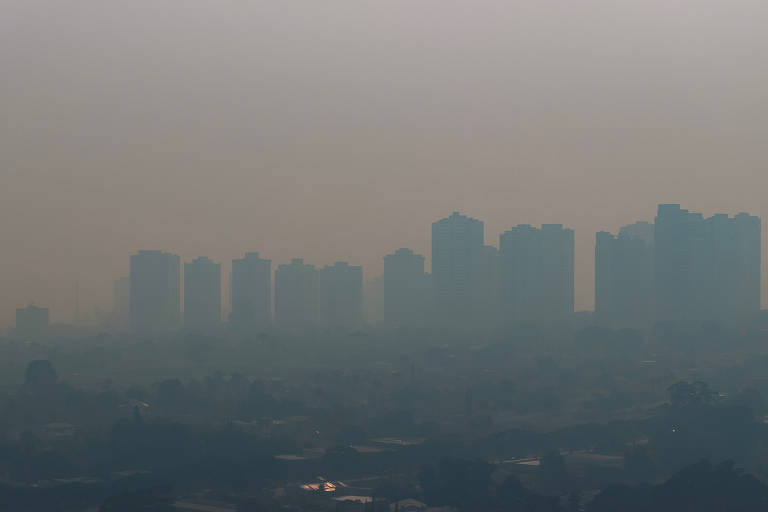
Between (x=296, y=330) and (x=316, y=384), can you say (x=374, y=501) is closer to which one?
(x=316, y=384)

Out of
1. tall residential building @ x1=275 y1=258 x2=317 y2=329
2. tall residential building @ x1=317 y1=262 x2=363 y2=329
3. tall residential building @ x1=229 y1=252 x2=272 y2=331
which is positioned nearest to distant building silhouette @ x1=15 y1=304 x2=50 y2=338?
tall residential building @ x1=229 y1=252 x2=272 y2=331

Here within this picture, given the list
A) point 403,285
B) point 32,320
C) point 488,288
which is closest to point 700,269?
point 488,288

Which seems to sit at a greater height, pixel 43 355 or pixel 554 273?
pixel 554 273

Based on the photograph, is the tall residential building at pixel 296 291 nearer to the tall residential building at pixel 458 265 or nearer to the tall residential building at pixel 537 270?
the tall residential building at pixel 458 265

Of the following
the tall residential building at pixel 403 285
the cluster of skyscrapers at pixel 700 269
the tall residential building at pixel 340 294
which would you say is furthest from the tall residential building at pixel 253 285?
the cluster of skyscrapers at pixel 700 269

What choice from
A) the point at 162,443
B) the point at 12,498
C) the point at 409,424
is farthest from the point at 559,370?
the point at 12,498

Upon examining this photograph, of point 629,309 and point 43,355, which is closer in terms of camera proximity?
point 43,355

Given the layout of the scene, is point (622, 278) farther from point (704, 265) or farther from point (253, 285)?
point (253, 285)
